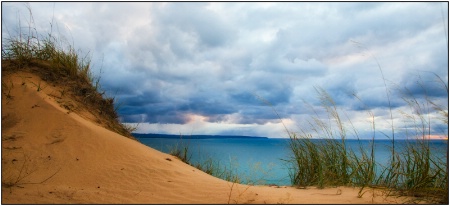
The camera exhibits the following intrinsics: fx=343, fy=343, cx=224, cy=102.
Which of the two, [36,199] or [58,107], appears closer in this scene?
[36,199]

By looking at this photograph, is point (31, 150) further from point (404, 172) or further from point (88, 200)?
point (404, 172)

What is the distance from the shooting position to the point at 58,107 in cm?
610

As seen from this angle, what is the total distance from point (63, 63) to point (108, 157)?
Answer: 3.37 m

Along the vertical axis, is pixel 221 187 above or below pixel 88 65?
below

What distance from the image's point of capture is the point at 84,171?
4812mm

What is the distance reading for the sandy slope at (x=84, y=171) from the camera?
400cm

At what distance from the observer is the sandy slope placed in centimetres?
400

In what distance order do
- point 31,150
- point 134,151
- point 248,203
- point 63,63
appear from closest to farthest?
point 248,203
point 31,150
point 134,151
point 63,63

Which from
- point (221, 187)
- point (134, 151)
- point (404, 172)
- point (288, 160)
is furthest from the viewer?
point (288, 160)

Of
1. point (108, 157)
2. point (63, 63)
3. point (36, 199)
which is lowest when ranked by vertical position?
point (36, 199)

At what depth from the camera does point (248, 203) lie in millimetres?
3783

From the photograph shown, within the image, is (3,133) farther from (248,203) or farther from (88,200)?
(248,203)

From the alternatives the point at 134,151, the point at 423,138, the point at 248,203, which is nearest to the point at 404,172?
the point at 423,138

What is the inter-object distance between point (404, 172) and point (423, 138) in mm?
530
